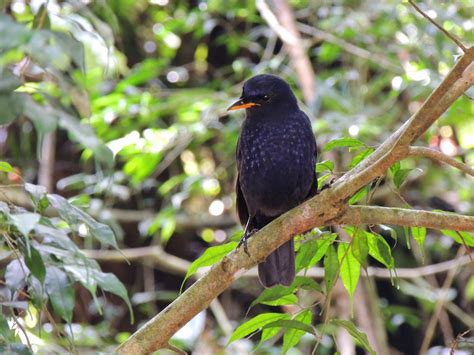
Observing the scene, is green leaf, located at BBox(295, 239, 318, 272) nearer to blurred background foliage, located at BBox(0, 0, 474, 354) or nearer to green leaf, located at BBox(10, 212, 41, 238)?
green leaf, located at BBox(10, 212, 41, 238)

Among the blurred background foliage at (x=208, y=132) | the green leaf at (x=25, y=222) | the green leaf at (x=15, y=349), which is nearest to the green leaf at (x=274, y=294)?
the green leaf at (x=15, y=349)

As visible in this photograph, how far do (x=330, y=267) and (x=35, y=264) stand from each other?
0.83 meters

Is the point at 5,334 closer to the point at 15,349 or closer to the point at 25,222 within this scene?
the point at 15,349

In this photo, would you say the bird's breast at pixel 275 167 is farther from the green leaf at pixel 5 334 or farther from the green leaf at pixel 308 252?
the green leaf at pixel 5 334

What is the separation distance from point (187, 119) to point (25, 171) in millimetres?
1369

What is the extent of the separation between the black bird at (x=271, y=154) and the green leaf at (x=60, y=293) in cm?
99

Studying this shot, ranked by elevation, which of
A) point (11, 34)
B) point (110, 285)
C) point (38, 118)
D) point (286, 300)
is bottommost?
point (286, 300)

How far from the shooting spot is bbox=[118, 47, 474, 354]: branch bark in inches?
80.0

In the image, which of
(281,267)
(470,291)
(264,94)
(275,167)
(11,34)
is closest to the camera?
(11,34)

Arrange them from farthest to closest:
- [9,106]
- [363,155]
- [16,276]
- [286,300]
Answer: [363,155], [286,300], [16,276], [9,106]

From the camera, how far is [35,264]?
1697mm

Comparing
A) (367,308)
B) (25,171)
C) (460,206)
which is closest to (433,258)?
(460,206)

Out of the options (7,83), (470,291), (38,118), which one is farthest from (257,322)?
(470,291)

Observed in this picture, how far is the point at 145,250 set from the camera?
4949 mm
